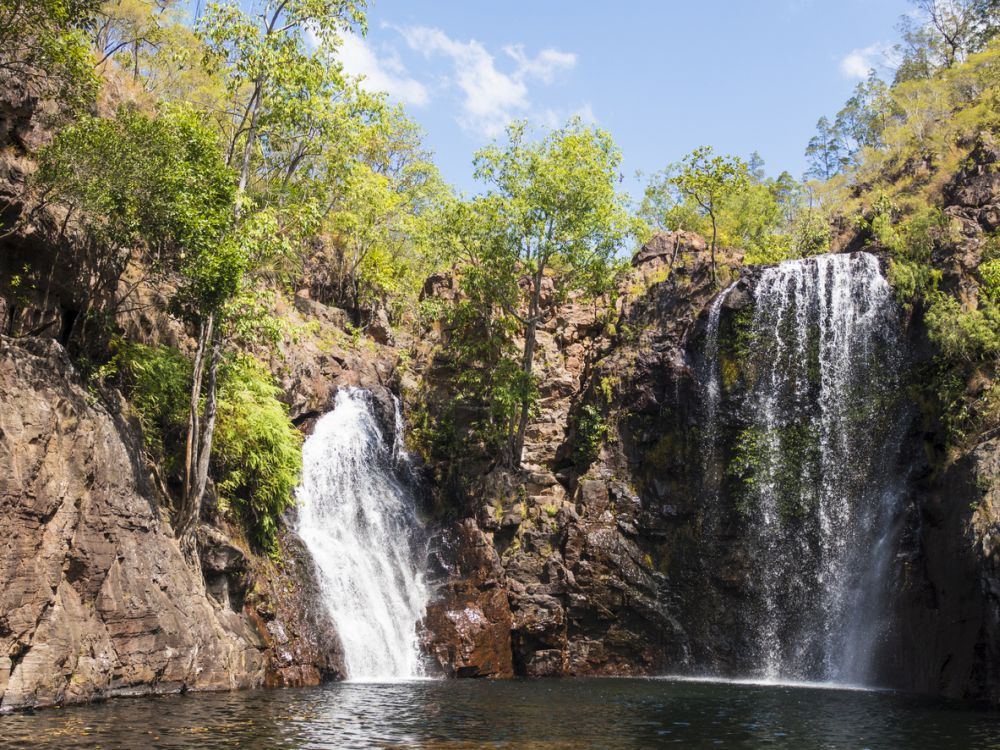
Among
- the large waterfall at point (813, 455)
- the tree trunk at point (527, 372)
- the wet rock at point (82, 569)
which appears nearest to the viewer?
the wet rock at point (82, 569)

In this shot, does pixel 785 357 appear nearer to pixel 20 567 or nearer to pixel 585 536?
pixel 585 536

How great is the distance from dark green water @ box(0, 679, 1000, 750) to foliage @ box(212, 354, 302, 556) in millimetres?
5464

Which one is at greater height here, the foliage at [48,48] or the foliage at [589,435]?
the foliage at [48,48]

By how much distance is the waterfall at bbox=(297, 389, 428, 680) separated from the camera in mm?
25422

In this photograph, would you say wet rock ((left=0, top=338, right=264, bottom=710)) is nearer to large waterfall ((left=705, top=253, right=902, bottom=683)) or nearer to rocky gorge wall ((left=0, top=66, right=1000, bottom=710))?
rocky gorge wall ((left=0, top=66, right=1000, bottom=710))

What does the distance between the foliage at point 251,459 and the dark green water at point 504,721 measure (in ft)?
17.9

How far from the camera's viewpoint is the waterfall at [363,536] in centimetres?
2542

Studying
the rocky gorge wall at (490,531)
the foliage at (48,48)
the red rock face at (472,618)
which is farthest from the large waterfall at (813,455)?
the foliage at (48,48)

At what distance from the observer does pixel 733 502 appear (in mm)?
29797

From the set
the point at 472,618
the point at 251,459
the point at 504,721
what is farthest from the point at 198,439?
the point at 504,721

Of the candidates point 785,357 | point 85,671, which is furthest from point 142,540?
point 785,357

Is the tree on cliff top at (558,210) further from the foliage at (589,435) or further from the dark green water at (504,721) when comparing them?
the dark green water at (504,721)

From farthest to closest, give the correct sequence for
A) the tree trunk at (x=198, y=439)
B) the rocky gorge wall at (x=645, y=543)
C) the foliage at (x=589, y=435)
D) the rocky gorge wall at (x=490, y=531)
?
the foliage at (x=589, y=435) → the rocky gorge wall at (x=645, y=543) → the tree trunk at (x=198, y=439) → the rocky gorge wall at (x=490, y=531)

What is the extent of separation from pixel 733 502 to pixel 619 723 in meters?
15.0
